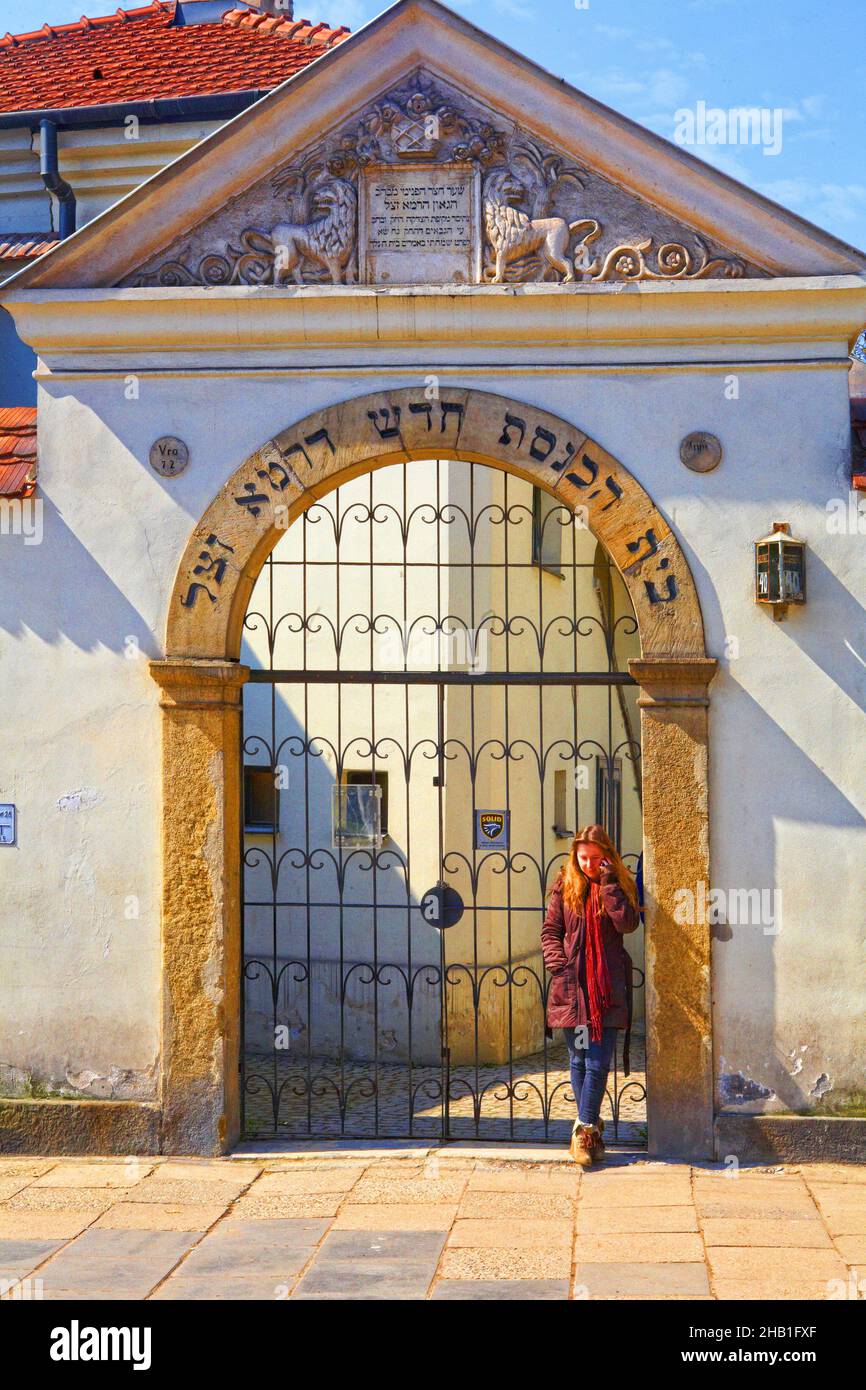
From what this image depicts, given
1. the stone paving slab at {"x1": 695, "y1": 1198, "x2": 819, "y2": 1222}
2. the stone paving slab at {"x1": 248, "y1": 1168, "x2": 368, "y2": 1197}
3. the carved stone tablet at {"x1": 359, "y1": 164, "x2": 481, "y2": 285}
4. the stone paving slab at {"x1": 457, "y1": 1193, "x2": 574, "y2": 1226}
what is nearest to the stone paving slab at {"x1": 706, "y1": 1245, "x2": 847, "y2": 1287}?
the stone paving slab at {"x1": 695, "y1": 1198, "x2": 819, "y2": 1222}

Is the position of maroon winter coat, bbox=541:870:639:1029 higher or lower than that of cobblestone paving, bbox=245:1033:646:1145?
higher

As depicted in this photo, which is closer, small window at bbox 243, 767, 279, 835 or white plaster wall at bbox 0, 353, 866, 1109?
white plaster wall at bbox 0, 353, 866, 1109

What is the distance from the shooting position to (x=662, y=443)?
711 centimetres

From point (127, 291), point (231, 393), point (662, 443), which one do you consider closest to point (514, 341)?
point (662, 443)

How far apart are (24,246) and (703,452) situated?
6421mm

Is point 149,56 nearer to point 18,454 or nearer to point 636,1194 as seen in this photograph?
point 18,454

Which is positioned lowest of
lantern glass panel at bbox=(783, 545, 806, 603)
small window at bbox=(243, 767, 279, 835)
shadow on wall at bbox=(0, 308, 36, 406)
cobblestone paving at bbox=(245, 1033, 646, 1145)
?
cobblestone paving at bbox=(245, 1033, 646, 1145)

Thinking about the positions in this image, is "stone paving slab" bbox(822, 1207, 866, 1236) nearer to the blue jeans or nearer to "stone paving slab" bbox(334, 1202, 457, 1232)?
the blue jeans

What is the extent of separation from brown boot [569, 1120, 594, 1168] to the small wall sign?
10.6ft

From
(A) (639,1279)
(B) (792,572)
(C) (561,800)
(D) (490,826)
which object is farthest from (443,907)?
(C) (561,800)

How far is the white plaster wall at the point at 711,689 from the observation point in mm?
6949

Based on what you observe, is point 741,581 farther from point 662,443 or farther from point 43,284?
point 43,284

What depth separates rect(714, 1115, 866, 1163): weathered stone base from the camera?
6.82 m

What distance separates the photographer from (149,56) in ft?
40.3
